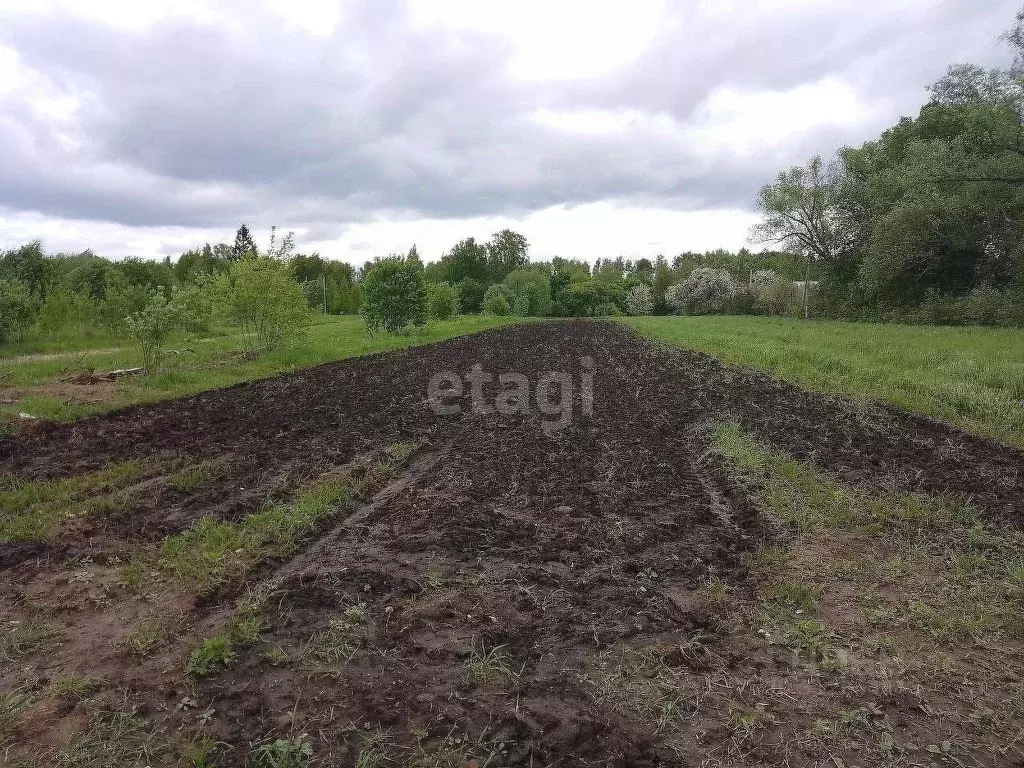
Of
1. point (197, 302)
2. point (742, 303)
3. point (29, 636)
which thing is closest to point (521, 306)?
point (742, 303)

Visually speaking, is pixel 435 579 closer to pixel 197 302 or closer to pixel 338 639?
pixel 338 639

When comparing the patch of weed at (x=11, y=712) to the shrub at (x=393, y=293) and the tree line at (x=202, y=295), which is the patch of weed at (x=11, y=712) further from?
the shrub at (x=393, y=293)

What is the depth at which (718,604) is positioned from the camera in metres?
4.44

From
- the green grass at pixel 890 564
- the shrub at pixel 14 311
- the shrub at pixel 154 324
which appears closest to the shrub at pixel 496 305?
the shrub at pixel 14 311

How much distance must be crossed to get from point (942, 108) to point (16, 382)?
47424mm

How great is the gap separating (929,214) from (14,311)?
3965 centimetres

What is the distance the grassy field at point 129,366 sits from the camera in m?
11.0

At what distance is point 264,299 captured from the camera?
1850 centimetres

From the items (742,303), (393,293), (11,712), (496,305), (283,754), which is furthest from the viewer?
(496,305)

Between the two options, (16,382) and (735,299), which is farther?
(735,299)

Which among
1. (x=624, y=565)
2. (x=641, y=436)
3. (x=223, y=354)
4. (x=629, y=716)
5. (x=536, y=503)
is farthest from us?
(x=223, y=354)

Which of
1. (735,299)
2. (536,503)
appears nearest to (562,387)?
(536,503)

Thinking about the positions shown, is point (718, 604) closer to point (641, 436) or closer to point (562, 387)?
point (641, 436)

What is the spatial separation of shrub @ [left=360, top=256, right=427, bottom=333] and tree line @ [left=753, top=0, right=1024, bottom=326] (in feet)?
77.8
